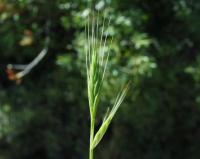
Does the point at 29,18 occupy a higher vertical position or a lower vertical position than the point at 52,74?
higher

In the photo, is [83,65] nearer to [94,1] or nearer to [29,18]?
[94,1]

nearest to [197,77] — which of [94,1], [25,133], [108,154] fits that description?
[94,1]

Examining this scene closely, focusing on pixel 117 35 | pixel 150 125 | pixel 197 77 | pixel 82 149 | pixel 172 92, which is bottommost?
pixel 82 149

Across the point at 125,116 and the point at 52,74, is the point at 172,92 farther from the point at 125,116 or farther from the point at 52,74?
the point at 52,74

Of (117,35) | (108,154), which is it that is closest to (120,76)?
(117,35)

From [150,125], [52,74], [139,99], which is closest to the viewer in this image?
[139,99]

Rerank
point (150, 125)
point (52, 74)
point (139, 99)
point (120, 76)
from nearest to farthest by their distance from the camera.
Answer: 1. point (120, 76)
2. point (139, 99)
3. point (150, 125)
4. point (52, 74)

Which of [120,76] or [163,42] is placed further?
[163,42]
